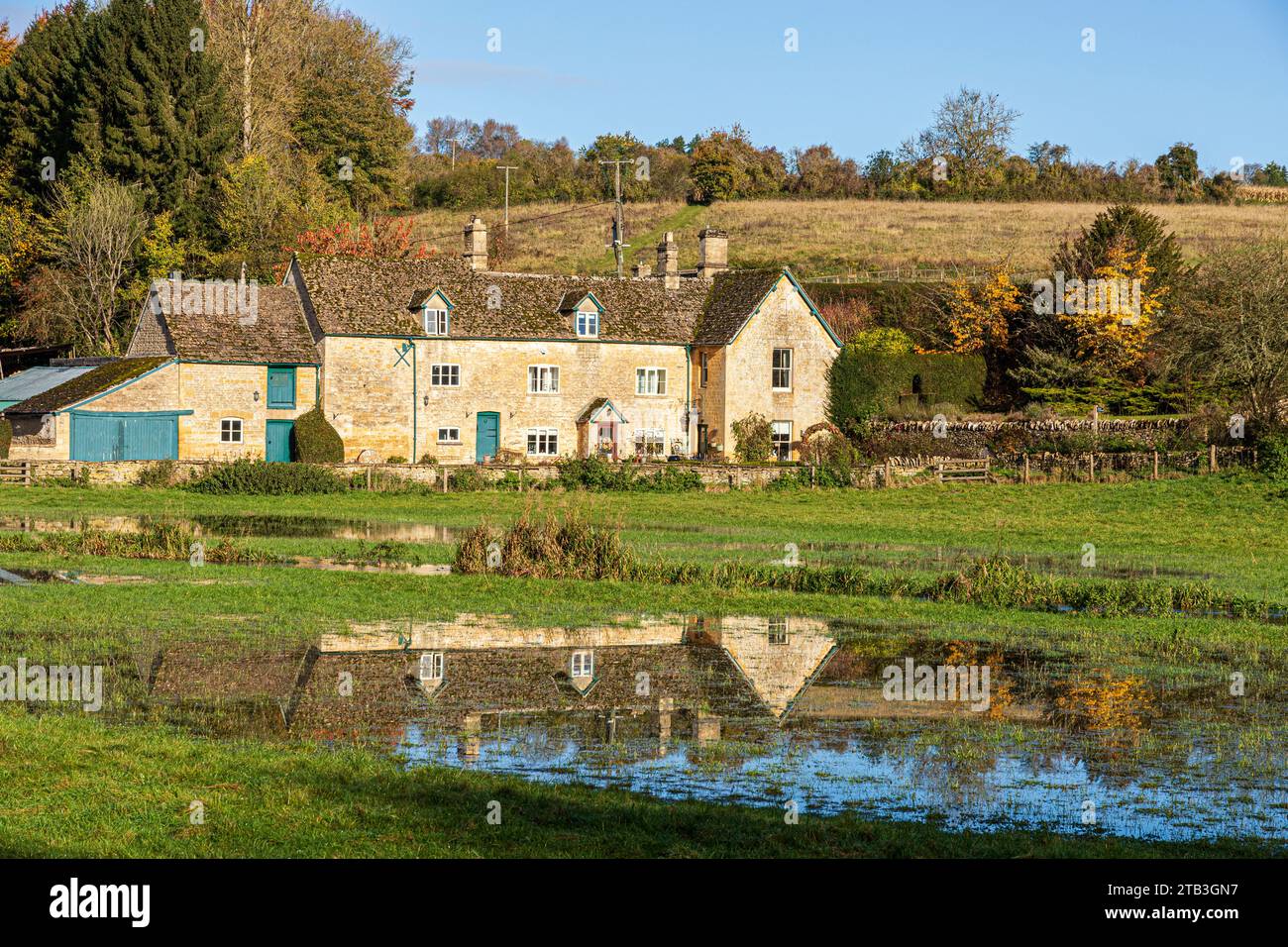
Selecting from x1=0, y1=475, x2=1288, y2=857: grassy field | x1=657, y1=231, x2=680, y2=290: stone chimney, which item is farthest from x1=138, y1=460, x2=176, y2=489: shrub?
x1=657, y1=231, x2=680, y2=290: stone chimney

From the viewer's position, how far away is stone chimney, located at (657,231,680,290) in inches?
2621

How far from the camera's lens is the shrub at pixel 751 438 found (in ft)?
204

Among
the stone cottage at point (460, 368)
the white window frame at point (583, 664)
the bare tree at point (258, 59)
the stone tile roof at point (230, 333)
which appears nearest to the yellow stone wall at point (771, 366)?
the stone cottage at point (460, 368)

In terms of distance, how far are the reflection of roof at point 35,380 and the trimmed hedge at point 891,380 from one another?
3107cm

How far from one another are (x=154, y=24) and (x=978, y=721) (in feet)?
226

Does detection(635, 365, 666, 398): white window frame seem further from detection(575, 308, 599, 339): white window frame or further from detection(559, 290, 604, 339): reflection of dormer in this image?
detection(559, 290, 604, 339): reflection of dormer

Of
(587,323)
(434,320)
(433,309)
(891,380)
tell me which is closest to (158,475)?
(434,320)

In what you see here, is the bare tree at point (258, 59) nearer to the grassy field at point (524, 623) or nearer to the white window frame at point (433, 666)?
the grassy field at point (524, 623)

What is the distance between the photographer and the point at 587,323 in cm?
6259

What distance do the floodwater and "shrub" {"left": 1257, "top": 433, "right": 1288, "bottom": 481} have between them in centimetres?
2735

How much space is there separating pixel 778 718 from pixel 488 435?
145ft

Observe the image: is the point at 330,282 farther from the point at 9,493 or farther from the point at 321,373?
the point at 9,493

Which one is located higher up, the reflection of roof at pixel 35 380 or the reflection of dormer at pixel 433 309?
the reflection of dormer at pixel 433 309

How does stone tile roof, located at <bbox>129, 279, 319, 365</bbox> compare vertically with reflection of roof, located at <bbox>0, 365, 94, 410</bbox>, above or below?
above
